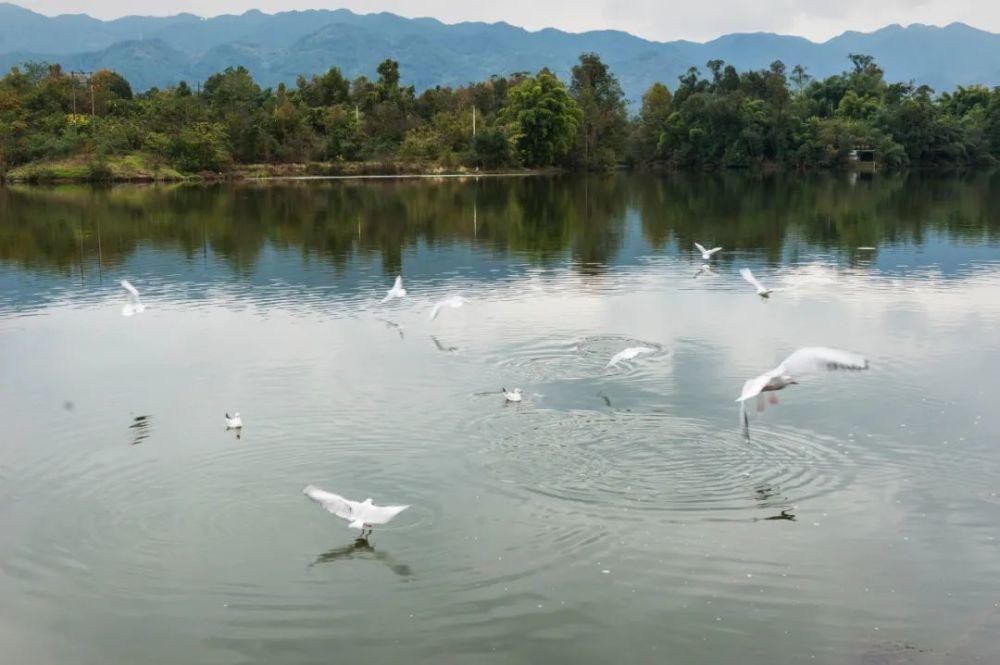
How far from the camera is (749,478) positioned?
31.6 feet

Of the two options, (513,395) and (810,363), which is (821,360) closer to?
(810,363)

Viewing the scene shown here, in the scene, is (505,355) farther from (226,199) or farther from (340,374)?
(226,199)

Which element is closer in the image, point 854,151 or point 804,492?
point 804,492

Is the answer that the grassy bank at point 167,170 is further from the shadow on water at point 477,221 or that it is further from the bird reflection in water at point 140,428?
the bird reflection in water at point 140,428

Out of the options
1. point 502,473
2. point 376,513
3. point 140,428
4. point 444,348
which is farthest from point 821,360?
point 140,428

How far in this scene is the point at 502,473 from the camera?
10039mm

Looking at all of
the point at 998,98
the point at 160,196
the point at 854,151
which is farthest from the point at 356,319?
the point at 998,98

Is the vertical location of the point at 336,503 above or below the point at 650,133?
below

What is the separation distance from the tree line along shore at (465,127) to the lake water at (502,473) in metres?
51.0

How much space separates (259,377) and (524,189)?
147 feet

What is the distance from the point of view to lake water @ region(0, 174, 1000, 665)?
730 cm

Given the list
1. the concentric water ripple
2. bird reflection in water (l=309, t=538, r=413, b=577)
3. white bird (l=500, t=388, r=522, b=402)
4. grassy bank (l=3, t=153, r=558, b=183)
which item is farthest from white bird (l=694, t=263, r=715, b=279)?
grassy bank (l=3, t=153, r=558, b=183)

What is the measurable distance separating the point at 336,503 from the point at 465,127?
74.9 metres

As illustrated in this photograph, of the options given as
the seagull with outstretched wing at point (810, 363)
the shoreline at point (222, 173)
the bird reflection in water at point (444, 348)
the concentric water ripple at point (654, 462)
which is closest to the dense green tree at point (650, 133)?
the shoreline at point (222, 173)
